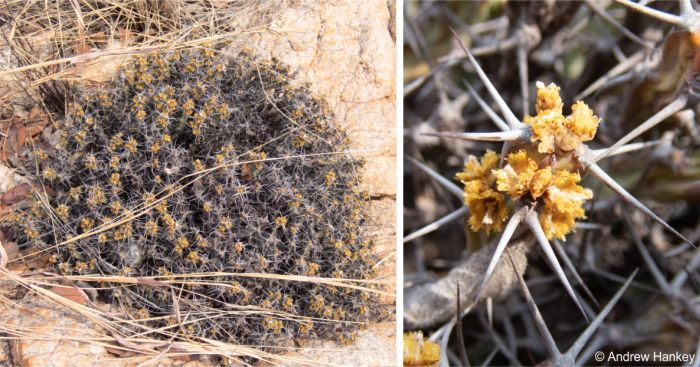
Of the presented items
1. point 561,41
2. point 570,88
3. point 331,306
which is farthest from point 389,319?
point 561,41

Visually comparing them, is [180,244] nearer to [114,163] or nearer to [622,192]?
[114,163]

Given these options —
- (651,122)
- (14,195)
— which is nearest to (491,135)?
(651,122)

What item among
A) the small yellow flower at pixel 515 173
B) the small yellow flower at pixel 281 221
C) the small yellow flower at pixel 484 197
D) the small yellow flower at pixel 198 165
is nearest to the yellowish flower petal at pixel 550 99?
the small yellow flower at pixel 515 173

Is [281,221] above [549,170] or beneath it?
beneath

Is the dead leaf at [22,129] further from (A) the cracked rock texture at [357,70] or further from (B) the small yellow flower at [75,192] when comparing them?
(A) the cracked rock texture at [357,70]

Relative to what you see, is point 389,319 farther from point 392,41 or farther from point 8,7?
point 8,7

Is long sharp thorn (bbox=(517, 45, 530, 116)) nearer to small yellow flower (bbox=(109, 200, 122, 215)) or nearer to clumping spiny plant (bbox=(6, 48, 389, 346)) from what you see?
clumping spiny plant (bbox=(6, 48, 389, 346))
